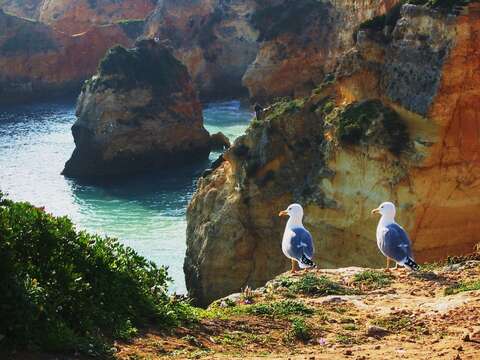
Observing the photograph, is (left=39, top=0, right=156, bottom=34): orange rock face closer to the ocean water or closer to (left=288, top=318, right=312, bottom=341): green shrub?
the ocean water

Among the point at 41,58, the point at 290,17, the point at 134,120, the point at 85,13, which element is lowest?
the point at 134,120

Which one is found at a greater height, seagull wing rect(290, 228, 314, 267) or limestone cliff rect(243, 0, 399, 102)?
limestone cliff rect(243, 0, 399, 102)

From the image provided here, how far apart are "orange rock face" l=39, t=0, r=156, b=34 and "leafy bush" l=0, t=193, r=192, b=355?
78580mm

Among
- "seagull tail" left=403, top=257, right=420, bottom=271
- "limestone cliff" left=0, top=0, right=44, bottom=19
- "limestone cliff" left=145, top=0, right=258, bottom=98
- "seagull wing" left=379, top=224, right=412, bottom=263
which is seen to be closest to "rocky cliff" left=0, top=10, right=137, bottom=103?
"limestone cliff" left=145, top=0, right=258, bottom=98

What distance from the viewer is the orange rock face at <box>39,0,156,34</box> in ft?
283

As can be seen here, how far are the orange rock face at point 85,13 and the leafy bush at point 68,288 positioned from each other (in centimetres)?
7858

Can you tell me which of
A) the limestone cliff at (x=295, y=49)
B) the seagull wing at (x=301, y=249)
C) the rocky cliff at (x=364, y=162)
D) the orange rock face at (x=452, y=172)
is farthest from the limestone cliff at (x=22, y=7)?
the seagull wing at (x=301, y=249)

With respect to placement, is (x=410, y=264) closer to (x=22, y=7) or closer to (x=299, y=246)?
(x=299, y=246)

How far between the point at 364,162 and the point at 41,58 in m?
55.6

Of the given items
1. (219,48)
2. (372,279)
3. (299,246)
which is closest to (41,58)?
(219,48)

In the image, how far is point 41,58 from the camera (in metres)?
72.9

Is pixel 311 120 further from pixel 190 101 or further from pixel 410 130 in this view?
pixel 190 101

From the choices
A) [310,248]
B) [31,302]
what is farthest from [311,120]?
[31,302]

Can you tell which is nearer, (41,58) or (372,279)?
(372,279)
